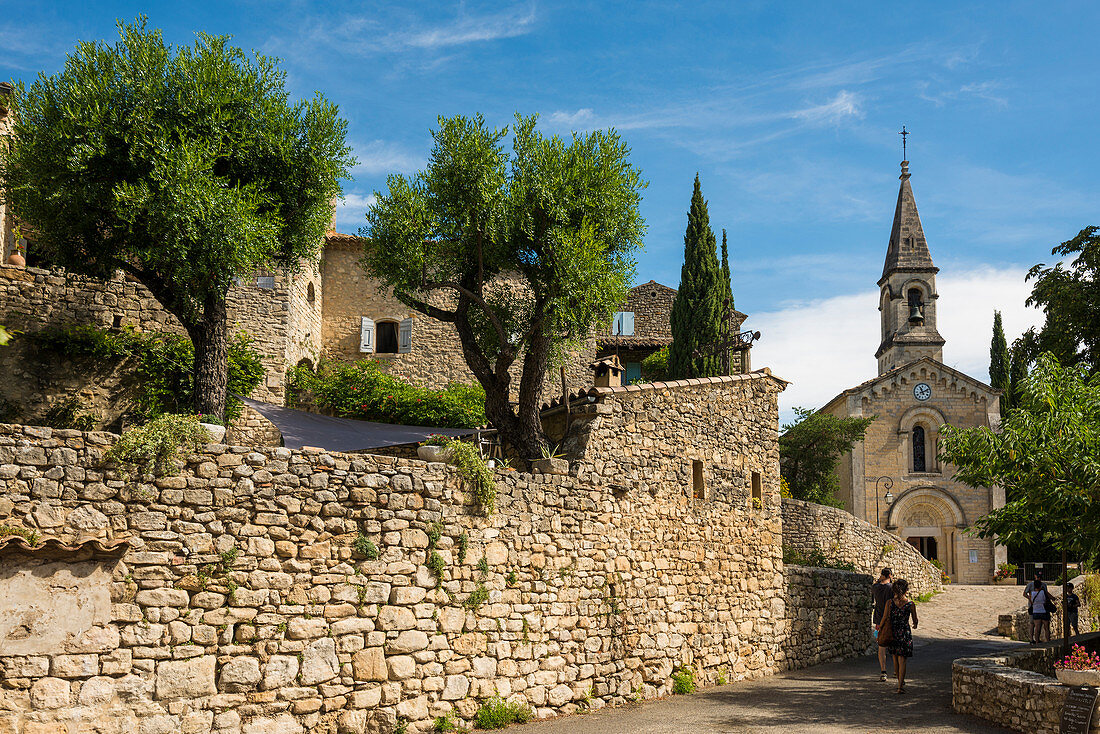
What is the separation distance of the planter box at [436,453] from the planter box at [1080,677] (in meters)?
7.95

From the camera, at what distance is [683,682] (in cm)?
1370

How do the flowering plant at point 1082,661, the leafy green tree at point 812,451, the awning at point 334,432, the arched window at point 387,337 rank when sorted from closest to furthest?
the flowering plant at point 1082,661, the awning at point 334,432, the arched window at point 387,337, the leafy green tree at point 812,451

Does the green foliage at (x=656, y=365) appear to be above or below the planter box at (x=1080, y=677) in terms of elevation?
Answer: above

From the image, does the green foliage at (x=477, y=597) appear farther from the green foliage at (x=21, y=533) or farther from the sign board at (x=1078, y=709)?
the sign board at (x=1078, y=709)

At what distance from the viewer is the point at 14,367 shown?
1595cm

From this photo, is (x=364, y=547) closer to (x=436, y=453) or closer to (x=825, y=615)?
(x=436, y=453)

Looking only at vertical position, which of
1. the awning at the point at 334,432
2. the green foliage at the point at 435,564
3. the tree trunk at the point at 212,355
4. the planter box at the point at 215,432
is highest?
the tree trunk at the point at 212,355

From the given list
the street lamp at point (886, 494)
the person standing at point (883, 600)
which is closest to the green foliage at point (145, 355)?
the person standing at point (883, 600)

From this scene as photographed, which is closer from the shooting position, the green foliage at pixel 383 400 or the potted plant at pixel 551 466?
the potted plant at pixel 551 466

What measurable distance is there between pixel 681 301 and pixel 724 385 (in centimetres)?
1070

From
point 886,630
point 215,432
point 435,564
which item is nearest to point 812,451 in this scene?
point 886,630

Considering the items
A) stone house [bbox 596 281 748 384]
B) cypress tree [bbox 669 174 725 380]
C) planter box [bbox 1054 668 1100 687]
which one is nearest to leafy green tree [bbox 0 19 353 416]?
planter box [bbox 1054 668 1100 687]

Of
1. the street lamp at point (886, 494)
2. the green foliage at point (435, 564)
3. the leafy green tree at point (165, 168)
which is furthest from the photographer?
the street lamp at point (886, 494)

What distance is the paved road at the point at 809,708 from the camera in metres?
11.0
